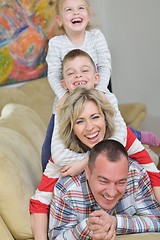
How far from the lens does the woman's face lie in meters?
1.83

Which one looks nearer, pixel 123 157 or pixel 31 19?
pixel 123 157

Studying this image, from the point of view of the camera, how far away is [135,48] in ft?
14.3

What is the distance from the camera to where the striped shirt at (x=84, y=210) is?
175 cm

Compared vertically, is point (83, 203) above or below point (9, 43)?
below

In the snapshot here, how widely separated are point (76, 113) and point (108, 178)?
317 millimetres

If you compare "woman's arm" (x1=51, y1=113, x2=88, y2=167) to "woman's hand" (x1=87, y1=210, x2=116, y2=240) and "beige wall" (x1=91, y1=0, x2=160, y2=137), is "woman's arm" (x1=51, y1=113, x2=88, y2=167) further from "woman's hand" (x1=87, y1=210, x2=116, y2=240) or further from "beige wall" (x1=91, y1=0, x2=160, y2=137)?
"beige wall" (x1=91, y1=0, x2=160, y2=137)

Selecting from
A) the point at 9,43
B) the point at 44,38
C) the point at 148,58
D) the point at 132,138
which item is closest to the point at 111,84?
the point at 148,58

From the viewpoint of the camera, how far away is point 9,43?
370 cm

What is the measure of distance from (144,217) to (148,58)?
106 inches

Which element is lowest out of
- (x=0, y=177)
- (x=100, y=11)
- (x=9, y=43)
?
(x=0, y=177)

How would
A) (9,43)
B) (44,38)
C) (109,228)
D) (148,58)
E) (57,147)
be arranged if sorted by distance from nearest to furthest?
(109,228), (57,147), (9,43), (44,38), (148,58)

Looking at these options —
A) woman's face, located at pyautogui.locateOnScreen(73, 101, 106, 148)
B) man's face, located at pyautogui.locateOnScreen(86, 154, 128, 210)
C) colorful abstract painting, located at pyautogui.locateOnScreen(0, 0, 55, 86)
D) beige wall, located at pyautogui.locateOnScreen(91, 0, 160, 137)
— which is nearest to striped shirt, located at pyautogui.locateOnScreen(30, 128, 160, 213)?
woman's face, located at pyautogui.locateOnScreen(73, 101, 106, 148)

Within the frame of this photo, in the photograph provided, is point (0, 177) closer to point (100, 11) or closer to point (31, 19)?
point (31, 19)

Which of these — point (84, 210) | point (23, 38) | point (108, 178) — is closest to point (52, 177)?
point (84, 210)
